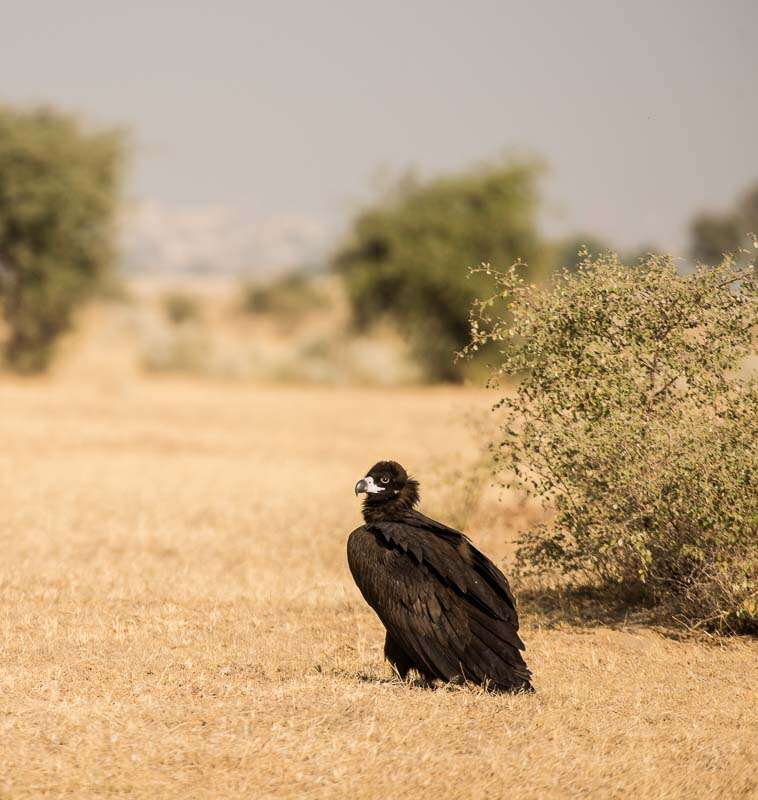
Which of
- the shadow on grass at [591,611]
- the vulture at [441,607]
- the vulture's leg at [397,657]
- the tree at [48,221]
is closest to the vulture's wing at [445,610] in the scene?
the vulture at [441,607]

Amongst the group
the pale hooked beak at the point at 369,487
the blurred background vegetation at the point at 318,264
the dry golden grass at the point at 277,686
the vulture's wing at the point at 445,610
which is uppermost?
the blurred background vegetation at the point at 318,264

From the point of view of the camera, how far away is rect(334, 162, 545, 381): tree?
37.7 meters

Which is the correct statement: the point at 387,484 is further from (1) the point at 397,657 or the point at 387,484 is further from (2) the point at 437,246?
(2) the point at 437,246

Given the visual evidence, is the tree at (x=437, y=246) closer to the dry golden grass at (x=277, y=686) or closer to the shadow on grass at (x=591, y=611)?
the dry golden grass at (x=277, y=686)

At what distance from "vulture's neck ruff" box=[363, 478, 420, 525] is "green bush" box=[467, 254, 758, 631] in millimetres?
1308

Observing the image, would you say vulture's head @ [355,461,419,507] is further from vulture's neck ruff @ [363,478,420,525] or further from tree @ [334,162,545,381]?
tree @ [334,162,545,381]

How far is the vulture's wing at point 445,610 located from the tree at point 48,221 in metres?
29.2

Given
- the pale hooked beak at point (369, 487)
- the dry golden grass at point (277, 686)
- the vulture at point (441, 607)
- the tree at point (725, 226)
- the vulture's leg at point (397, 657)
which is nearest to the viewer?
the dry golden grass at point (277, 686)

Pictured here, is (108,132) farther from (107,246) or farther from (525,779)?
(525,779)

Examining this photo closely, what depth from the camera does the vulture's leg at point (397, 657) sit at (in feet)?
21.9

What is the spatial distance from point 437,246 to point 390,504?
101 feet

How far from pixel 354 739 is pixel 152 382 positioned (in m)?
31.9

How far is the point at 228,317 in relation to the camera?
252 feet

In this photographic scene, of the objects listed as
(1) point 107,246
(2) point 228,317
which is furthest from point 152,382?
(2) point 228,317
